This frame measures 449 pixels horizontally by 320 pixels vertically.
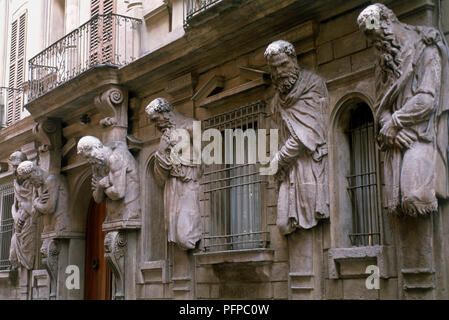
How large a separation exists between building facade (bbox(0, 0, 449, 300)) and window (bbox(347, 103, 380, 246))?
0.07 feet

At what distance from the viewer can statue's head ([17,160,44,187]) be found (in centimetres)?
1392

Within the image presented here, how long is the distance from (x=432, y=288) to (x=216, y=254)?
3327 millimetres

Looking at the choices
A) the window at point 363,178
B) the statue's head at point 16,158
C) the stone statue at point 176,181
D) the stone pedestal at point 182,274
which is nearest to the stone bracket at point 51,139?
the statue's head at point 16,158

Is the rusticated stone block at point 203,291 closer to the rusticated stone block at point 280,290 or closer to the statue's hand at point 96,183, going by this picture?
the rusticated stone block at point 280,290

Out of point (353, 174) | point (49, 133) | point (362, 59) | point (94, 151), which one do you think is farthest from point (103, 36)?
point (353, 174)

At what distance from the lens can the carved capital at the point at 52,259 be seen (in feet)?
44.4

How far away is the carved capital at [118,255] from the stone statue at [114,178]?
28cm

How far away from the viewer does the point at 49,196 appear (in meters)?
13.9

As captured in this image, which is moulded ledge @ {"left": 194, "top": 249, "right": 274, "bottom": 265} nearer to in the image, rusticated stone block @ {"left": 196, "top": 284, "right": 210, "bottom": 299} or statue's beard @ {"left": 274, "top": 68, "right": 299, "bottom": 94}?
rusticated stone block @ {"left": 196, "top": 284, "right": 210, "bottom": 299}

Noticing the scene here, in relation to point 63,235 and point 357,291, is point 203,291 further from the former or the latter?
point 63,235

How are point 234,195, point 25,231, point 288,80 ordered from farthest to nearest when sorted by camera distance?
point 25,231 < point 234,195 < point 288,80

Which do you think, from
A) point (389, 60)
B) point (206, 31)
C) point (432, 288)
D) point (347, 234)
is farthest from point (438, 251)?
point (206, 31)

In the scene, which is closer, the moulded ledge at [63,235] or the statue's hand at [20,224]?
the moulded ledge at [63,235]

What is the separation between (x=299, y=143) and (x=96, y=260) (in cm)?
621
